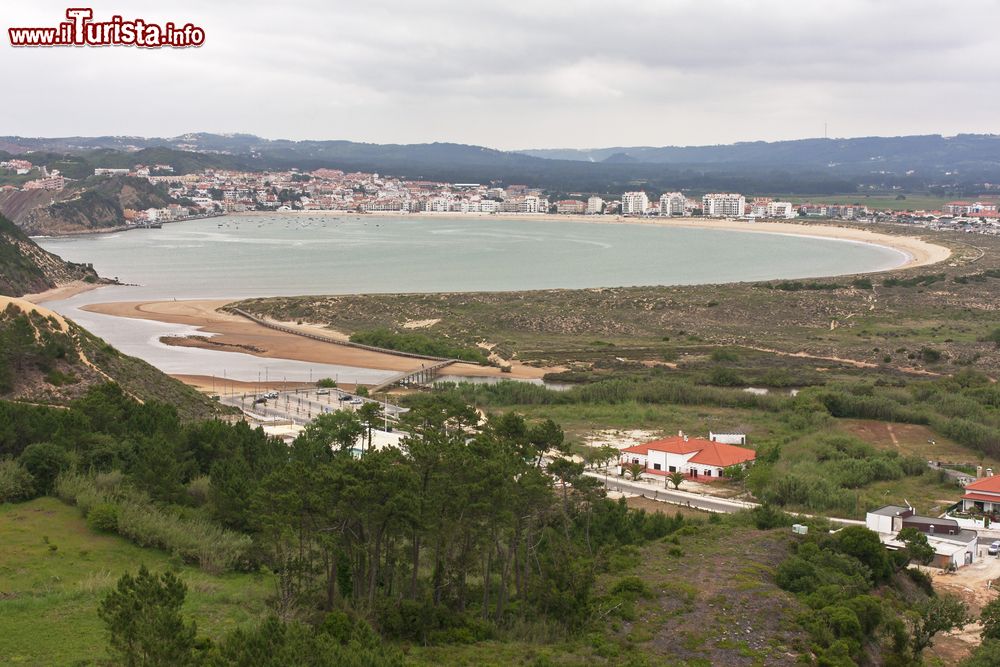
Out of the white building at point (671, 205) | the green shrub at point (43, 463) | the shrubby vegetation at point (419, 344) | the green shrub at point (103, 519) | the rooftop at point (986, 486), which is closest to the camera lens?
the green shrub at point (103, 519)

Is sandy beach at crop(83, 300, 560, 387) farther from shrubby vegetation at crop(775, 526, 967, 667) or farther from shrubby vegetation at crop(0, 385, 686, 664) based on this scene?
shrubby vegetation at crop(775, 526, 967, 667)

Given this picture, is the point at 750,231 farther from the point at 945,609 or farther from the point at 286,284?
the point at 945,609

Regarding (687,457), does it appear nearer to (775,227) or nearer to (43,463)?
(43,463)

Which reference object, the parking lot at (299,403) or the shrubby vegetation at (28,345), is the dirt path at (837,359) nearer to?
the parking lot at (299,403)

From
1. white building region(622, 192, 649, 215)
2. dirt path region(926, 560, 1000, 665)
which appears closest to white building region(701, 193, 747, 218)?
white building region(622, 192, 649, 215)

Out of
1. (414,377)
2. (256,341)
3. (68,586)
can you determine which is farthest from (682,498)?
(256,341)

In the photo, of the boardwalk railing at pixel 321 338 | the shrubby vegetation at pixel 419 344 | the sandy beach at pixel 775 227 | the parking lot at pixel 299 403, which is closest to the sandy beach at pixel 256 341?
the boardwalk railing at pixel 321 338
